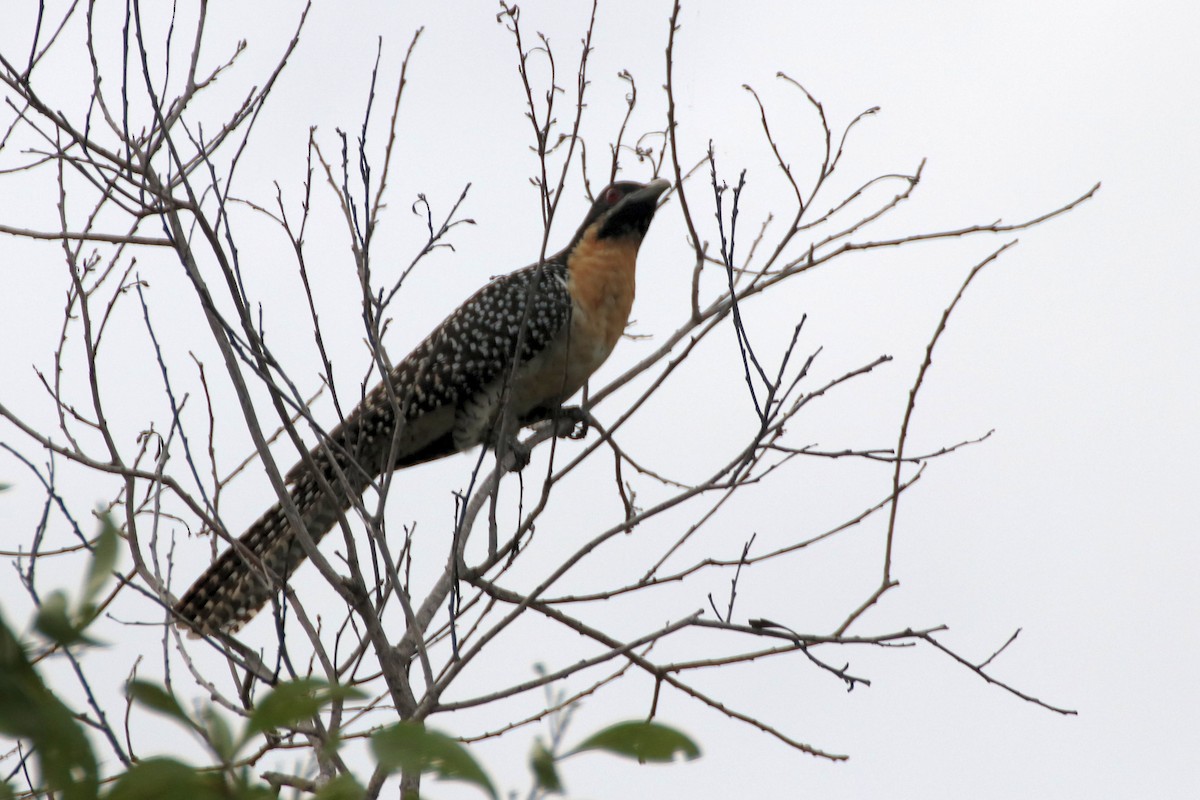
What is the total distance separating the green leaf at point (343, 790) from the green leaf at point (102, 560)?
0.95 ft

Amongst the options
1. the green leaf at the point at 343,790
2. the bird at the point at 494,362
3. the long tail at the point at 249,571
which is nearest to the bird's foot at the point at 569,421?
the bird at the point at 494,362

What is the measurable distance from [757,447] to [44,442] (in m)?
2.50

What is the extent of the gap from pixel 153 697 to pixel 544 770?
27 centimetres

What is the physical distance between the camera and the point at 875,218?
16.1ft

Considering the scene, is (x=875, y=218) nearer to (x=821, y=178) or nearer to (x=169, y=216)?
(x=821, y=178)

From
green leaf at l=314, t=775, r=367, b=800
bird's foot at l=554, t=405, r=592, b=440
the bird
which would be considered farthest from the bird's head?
green leaf at l=314, t=775, r=367, b=800

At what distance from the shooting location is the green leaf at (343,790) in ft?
2.98

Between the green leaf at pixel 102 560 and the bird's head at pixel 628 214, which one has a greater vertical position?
the bird's head at pixel 628 214

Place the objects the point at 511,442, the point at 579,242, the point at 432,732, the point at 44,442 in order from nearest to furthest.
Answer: the point at 432,732, the point at 44,442, the point at 511,442, the point at 579,242

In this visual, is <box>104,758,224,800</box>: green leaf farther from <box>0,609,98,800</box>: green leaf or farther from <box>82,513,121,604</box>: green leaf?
<box>82,513,121,604</box>: green leaf

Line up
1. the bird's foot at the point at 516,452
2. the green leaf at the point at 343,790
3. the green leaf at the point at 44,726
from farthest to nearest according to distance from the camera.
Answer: the bird's foot at the point at 516,452, the green leaf at the point at 343,790, the green leaf at the point at 44,726

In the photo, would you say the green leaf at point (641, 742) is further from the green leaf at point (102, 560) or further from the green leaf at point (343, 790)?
the green leaf at point (102, 560)

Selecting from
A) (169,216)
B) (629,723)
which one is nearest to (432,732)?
(629,723)

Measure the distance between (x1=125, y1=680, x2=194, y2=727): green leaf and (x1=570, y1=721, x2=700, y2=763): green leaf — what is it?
0.92 ft
